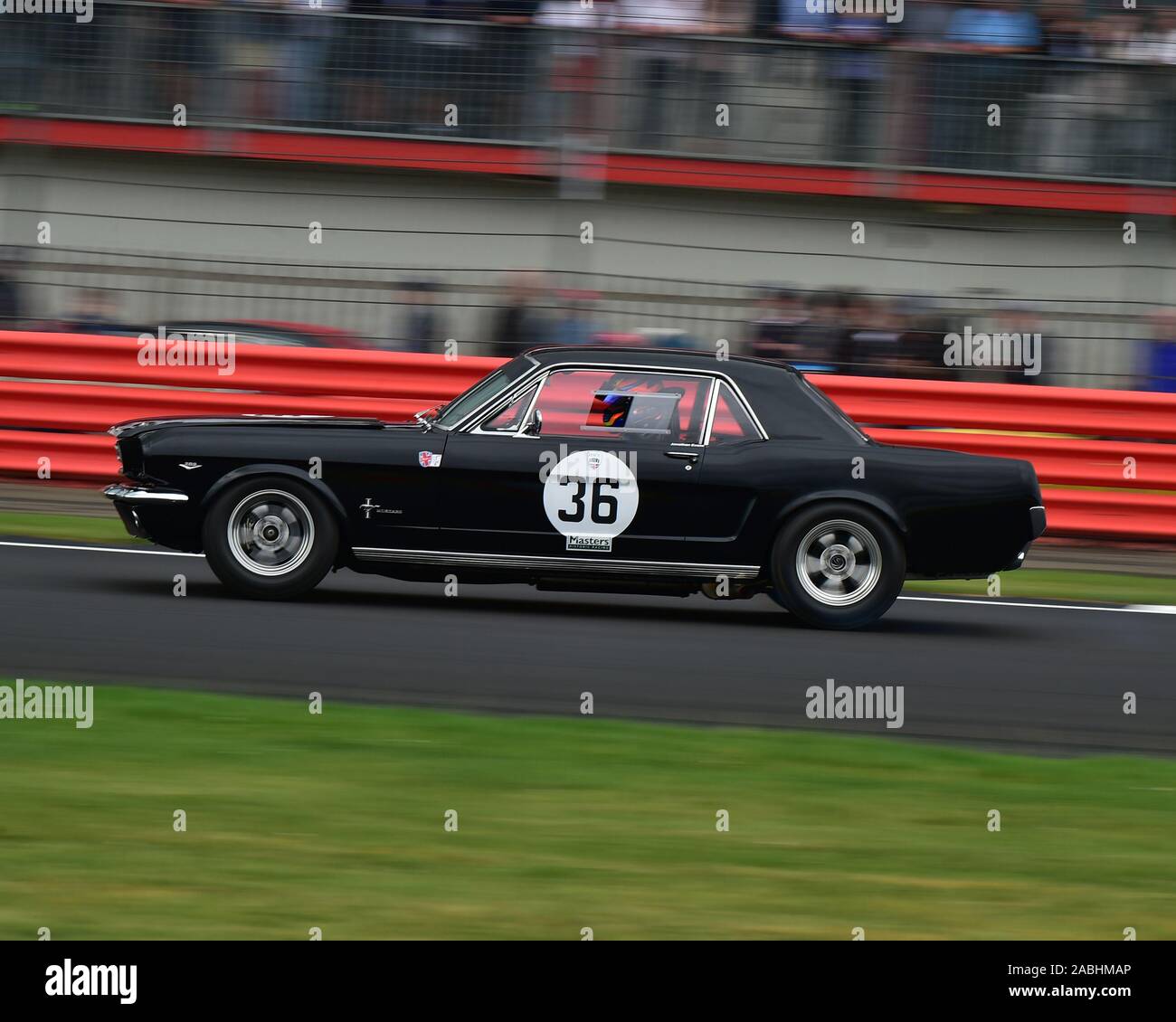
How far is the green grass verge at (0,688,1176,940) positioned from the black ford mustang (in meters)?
2.05

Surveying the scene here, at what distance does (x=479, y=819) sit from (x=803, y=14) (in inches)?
432

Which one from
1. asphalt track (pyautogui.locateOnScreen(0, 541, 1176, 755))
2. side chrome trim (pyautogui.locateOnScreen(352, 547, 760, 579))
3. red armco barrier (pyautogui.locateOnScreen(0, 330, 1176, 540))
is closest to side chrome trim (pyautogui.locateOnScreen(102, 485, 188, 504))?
asphalt track (pyautogui.locateOnScreen(0, 541, 1176, 755))

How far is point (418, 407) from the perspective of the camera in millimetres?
11852

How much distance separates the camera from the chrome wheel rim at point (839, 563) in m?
8.44

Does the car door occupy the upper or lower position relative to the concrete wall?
lower

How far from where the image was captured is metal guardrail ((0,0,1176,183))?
14.4m

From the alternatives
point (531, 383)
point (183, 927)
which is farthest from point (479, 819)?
point (531, 383)

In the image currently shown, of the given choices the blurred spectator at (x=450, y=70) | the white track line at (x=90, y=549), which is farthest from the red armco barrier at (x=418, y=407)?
the blurred spectator at (x=450, y=70)

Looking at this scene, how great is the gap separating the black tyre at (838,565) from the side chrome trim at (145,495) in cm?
293

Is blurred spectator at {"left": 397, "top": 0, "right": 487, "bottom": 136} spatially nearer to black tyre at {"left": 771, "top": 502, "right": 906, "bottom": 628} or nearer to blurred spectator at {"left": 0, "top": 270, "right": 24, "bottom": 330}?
blurred spectator at {"left": 0, "top": 270, "right": 24, "bottom": 330}

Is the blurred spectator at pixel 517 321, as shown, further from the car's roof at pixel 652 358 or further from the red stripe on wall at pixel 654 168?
the car's roof at pixel 652 358

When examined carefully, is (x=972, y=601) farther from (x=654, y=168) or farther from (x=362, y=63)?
(x=362, y=63)

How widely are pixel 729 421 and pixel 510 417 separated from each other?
1105mm

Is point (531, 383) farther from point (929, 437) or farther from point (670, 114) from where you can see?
point (670, 114)
